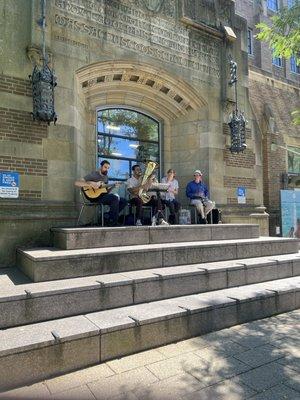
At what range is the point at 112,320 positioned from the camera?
3.91 metres

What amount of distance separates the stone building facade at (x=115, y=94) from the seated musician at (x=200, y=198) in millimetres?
756

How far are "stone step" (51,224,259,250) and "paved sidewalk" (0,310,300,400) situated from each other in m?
2.22

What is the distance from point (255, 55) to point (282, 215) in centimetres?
1556

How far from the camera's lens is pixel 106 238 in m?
5.77

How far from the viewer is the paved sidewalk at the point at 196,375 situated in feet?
10.1

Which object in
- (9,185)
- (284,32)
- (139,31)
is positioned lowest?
(9,185)

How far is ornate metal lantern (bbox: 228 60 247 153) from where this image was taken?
9.74 m

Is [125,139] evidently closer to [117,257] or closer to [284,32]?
[284,32]

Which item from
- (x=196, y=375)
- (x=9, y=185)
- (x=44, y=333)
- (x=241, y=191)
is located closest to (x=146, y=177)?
(x=9, y=185)

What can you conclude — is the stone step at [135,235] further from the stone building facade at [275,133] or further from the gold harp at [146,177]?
the stone building facade at [275,133]

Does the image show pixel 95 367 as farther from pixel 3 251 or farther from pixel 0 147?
pixel 0 147

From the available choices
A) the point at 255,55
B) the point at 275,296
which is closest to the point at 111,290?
the point at 275,296

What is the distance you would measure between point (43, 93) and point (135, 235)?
3228 mm

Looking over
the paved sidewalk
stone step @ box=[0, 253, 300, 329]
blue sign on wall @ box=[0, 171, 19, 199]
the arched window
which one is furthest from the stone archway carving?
the paved sidewalk
